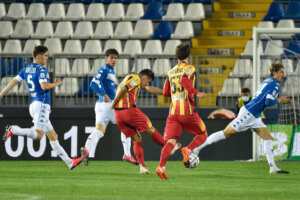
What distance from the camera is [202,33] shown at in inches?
749

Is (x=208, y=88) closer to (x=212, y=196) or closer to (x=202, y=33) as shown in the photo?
(x=202, y=33)

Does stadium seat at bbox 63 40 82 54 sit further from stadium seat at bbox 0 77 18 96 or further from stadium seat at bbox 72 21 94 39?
stadium seat at bbox 0 77 18 96

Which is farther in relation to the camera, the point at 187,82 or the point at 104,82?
the point at 104,82

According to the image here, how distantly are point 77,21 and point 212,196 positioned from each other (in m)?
13.2

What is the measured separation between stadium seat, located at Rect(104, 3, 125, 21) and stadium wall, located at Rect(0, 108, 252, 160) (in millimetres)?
5533

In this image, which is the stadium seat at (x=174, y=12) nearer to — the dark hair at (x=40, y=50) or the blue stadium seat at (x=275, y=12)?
the blue stadium seat at (x=275, y=12)

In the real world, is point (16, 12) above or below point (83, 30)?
above

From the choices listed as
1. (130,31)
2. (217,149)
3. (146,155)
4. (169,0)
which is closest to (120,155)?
(146,155)

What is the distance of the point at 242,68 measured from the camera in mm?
15234

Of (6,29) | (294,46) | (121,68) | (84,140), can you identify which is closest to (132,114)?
(84,140)

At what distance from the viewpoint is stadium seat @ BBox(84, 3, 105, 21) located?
1961 cm

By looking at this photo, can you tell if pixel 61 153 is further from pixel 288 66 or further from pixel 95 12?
pixel 95 12

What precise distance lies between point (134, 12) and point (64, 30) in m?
2.02

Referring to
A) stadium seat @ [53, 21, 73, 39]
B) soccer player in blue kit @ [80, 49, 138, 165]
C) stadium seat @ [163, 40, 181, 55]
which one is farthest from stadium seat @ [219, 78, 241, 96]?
stadium seat @ [53, 21, 73, 39]
